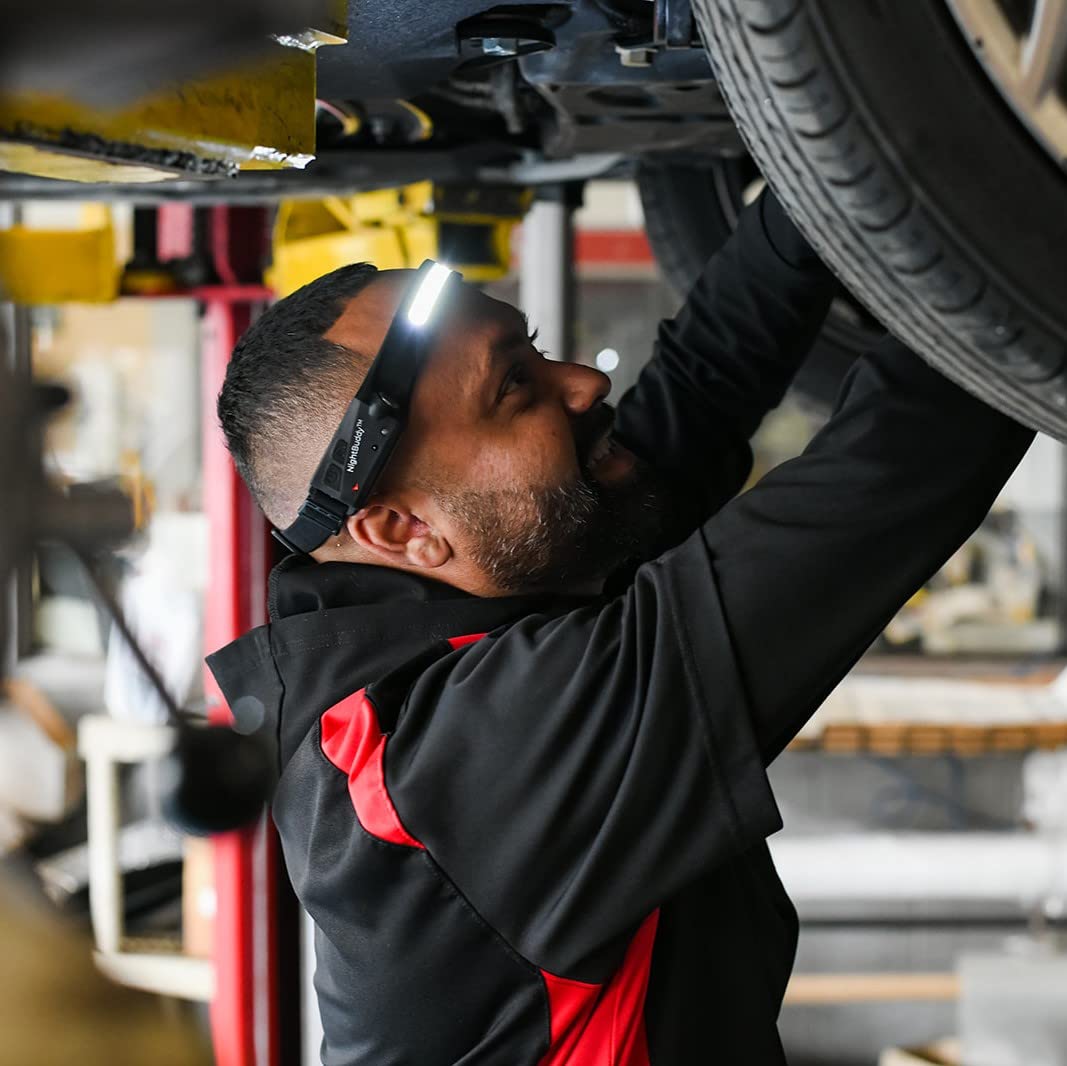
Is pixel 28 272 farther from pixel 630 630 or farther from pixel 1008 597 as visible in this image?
pixel 1008 597

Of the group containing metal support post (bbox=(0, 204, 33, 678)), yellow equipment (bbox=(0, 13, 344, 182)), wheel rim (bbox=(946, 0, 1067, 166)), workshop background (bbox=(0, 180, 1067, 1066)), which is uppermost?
wheel rim (bbox=(946, 0, 1067, 166))

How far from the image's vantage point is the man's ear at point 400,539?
40.9 inches

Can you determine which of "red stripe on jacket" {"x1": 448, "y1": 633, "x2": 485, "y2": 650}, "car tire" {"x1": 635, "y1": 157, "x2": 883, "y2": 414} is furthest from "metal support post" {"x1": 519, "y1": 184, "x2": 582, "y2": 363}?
"red stripe on jacket" {"x1": 448, "y1": 633, "x2": 485, "y2": 650}

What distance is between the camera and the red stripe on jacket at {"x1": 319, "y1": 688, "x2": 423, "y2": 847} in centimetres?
88

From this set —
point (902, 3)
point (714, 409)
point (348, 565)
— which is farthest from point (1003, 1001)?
point (902, 3)

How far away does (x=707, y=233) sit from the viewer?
5.14 feet

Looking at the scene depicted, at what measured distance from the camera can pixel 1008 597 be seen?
4.79m

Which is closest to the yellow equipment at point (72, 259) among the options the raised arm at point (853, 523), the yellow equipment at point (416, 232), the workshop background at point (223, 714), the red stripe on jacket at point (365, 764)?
the workshop background at point (223, 714)

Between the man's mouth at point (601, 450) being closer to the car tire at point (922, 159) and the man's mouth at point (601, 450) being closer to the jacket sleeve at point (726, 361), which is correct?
the jacket sleeve at point (726, 361)

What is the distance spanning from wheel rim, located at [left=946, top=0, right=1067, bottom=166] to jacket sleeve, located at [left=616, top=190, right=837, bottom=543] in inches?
18.8

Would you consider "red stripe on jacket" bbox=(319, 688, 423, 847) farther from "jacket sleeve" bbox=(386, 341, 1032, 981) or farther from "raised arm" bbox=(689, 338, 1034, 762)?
"raised arm" bbox=(689, 338, 1034, 762)

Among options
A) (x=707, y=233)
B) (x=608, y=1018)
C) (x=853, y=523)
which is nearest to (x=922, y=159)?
(x=853, y=523)

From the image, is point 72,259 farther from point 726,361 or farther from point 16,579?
point 16,579

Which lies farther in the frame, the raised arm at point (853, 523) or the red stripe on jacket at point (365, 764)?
the red stripe on jacket at point (365, 764)
